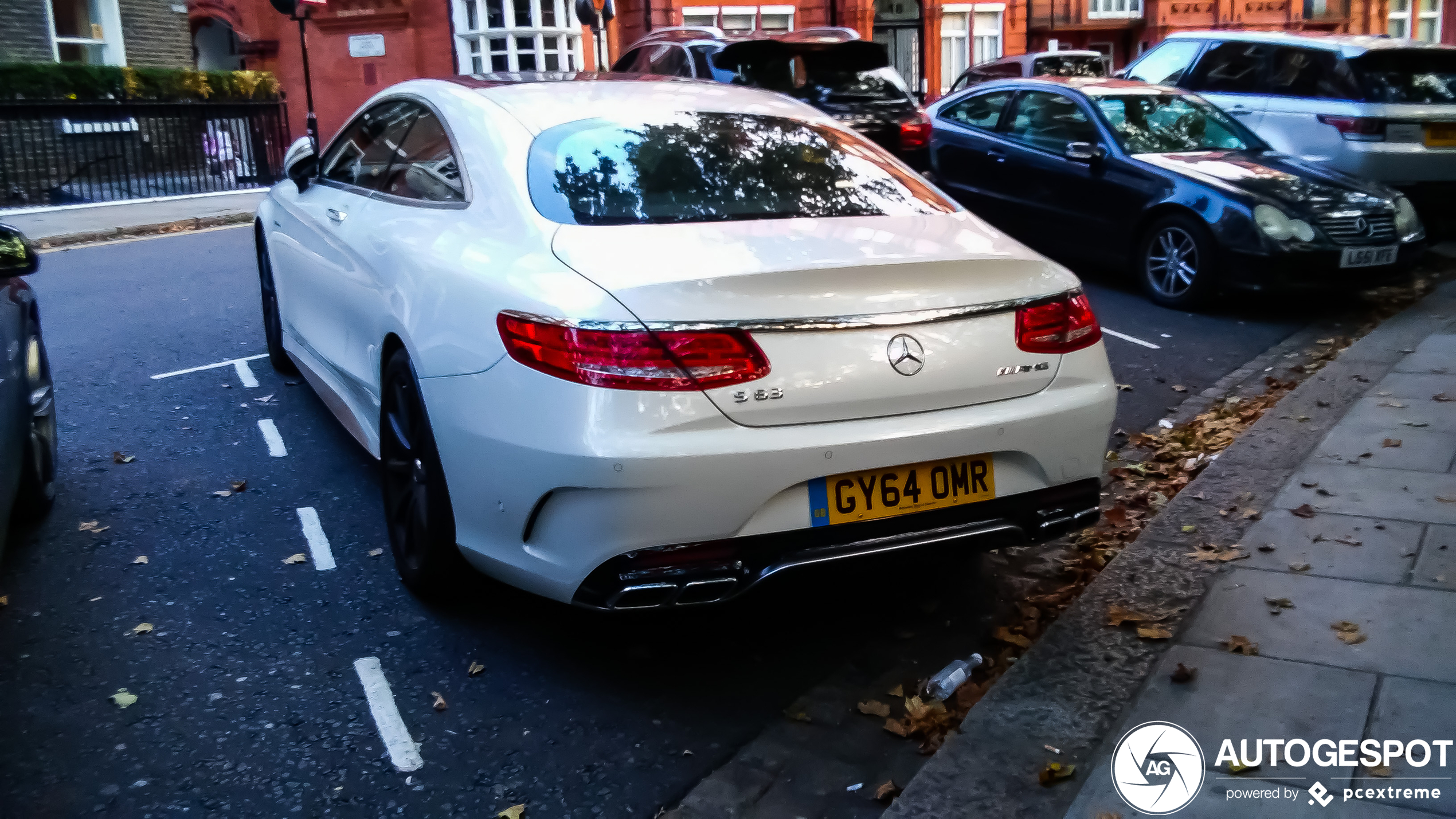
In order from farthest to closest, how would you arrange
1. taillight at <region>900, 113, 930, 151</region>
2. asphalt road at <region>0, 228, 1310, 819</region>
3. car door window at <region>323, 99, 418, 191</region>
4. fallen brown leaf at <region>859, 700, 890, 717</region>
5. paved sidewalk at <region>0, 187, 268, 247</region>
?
paved sidewalk at <region>0, 187, 268, 247</region>
taillight at <region>900, 113, 930, 151</region>
car door window at <region>323, 99, 418, 191</region>
fallen brown leaf at <region>859, 700, 890, 717</region>
asphalt road at <region>0, 228, 1310, 819</region>

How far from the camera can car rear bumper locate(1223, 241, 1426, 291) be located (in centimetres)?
820

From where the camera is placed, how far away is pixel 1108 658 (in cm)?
355

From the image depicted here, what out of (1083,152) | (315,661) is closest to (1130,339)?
(1083,152)

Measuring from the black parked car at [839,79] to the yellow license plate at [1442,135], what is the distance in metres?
4.02

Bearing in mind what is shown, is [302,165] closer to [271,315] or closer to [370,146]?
[370,146]

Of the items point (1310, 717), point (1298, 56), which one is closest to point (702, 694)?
point (1310, 717)

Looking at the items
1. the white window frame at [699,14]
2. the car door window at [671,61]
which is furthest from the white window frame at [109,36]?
the car door window at [671,61]

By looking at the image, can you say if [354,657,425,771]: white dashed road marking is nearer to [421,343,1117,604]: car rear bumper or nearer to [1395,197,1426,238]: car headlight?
[421,343,1117,604]: car rear bumper

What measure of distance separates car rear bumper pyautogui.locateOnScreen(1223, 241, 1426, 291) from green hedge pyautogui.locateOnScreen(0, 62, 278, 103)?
16.4m

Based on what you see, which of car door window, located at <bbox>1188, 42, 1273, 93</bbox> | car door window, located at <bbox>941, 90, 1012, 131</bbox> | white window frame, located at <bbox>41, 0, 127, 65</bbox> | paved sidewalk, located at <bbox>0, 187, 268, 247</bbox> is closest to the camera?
car door window, located at <bbox>941, 90, 1012, 131</bbox>

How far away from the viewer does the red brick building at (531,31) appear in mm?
25875

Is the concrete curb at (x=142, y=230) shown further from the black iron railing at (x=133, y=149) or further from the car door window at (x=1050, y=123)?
the car door window at (x=1050, y=123)

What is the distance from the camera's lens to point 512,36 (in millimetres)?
26141

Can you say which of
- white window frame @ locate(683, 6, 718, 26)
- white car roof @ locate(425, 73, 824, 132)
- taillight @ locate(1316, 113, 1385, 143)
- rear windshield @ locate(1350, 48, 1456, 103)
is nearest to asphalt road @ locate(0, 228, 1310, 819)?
white car roof @ locate(425, 73, 824, 132)
